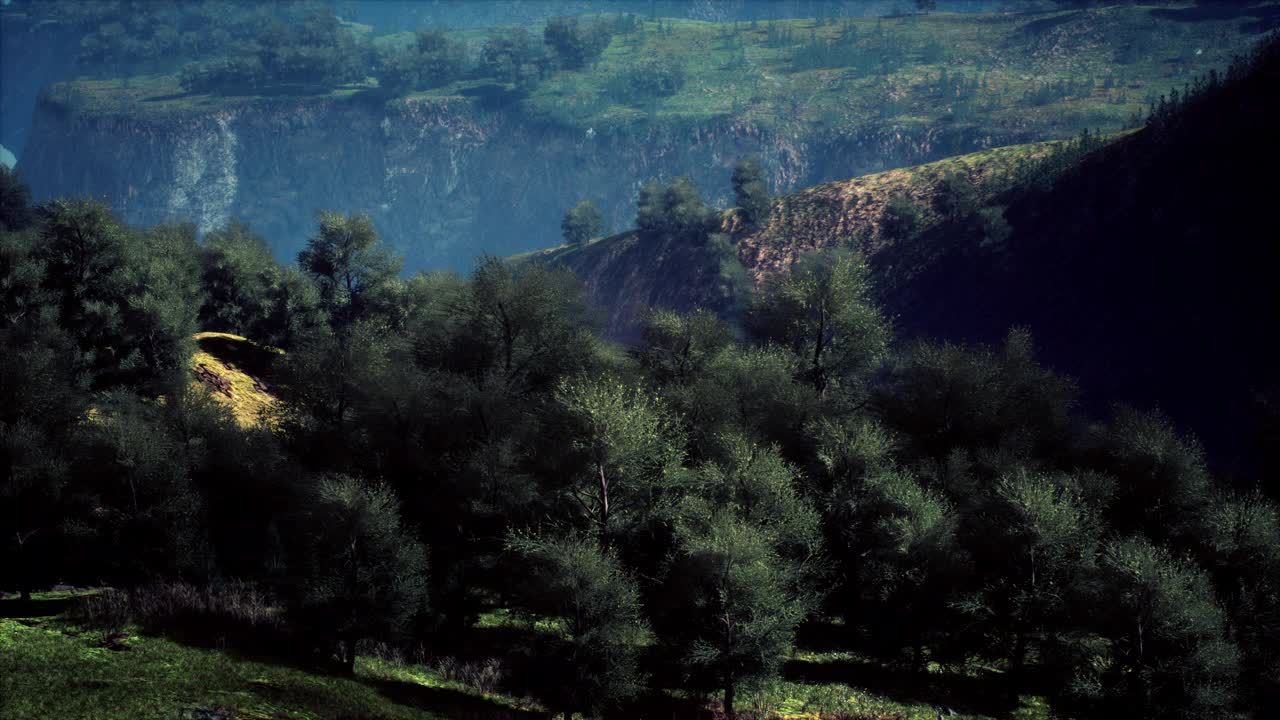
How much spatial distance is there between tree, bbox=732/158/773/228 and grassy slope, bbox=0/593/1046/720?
453ft

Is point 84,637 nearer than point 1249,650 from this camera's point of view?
Yes

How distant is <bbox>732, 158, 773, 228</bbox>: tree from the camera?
180m

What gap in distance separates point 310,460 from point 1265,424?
70283mm

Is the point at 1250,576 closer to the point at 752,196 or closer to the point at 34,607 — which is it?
the point at 34,607

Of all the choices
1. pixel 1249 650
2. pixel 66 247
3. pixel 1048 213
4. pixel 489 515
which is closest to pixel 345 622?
pixel 489 515

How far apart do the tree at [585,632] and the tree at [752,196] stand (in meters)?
145

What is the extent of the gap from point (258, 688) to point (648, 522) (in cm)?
2211

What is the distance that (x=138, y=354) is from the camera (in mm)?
77500

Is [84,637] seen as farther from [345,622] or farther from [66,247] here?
[66,247]

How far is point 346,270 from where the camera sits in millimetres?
104500

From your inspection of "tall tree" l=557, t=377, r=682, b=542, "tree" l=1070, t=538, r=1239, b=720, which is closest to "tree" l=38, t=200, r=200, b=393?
"tall tree" l=557, t=377, r=682, b=542

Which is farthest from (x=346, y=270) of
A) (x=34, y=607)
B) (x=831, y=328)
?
(x=34, y=607)

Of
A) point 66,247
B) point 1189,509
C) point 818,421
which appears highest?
point 66,247

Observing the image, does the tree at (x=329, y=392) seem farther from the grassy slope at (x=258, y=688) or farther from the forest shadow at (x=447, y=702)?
the forest shadow at (x=447, y=702)
